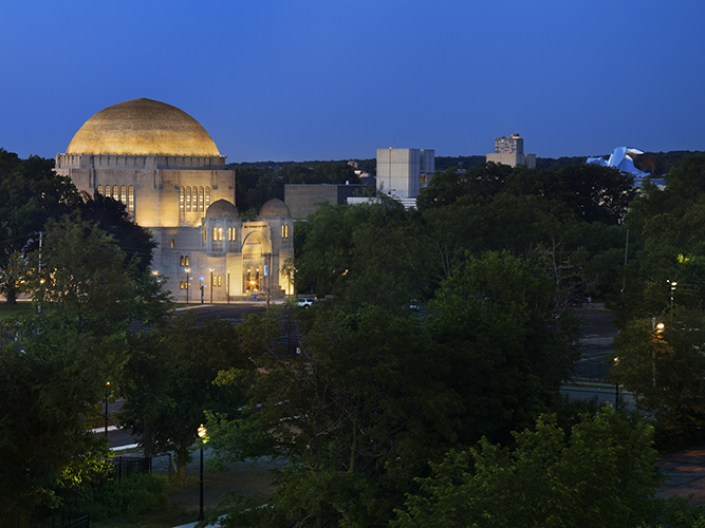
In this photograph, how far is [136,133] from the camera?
97250 mm

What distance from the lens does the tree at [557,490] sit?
17016 millimetres

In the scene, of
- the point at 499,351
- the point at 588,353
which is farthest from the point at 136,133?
the point at 499,351

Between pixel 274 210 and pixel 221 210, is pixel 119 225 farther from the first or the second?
pixel 274 210

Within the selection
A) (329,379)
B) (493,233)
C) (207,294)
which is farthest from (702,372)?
(207,294)

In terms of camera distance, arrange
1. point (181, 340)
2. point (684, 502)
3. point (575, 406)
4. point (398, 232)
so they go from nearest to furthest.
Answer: point (684, 502), point (575, 406), point (181, 340), point (398, 232)

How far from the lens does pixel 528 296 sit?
43.5 m

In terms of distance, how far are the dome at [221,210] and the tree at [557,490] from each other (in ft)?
245

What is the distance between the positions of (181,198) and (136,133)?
832 centimetres

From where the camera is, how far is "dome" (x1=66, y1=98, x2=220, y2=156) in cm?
9725

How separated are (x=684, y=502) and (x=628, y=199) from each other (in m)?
110

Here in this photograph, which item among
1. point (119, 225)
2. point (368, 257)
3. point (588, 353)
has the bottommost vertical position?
point (588, 353)

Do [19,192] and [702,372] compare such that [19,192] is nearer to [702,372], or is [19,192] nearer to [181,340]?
[181,340]

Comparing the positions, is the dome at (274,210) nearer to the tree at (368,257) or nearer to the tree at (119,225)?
the tree at (368,257)

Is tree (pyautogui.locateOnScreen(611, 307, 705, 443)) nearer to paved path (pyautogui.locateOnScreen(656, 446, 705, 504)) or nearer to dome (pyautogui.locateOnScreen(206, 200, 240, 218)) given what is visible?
paved path (pyautogui.locateOnScreen(656, 446, 705, 504))
